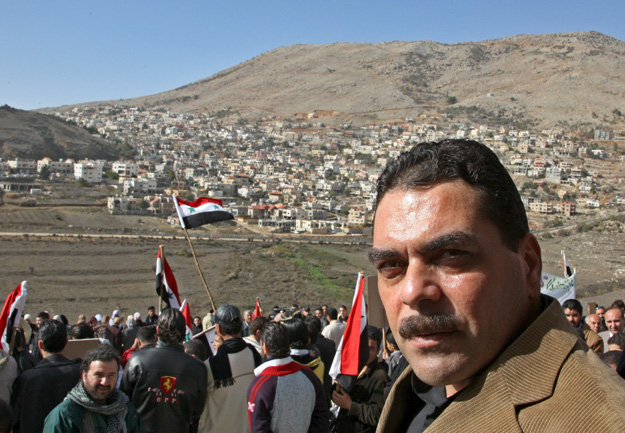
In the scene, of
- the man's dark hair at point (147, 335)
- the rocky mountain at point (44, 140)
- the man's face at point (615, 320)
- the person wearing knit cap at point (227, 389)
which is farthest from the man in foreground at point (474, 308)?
the rocky mountain at point (44, 140)

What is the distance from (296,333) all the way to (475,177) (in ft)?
8.01

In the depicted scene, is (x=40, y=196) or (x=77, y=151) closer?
(x=40, y=196)

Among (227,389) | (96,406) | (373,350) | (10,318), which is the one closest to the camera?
(96,406)

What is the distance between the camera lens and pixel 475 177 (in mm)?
1161

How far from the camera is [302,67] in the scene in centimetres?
17062

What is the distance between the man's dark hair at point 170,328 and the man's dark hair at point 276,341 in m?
0.50

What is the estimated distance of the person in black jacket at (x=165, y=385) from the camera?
3.16 m

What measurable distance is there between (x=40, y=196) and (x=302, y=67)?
120 meters

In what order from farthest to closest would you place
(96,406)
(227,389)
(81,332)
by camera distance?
1. (81,332)
2. (227,389)
3. (96,406)

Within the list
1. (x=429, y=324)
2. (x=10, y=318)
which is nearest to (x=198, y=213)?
(x=10, y=318)

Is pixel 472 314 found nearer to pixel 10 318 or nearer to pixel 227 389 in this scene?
pixel 227 389

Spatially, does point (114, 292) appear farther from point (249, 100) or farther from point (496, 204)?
point (249, 100)

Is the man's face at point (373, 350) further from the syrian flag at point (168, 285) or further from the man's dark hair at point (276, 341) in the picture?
the syrian flag at point (168, 285)

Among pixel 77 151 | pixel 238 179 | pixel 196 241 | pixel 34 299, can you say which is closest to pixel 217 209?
pixel 34 299
